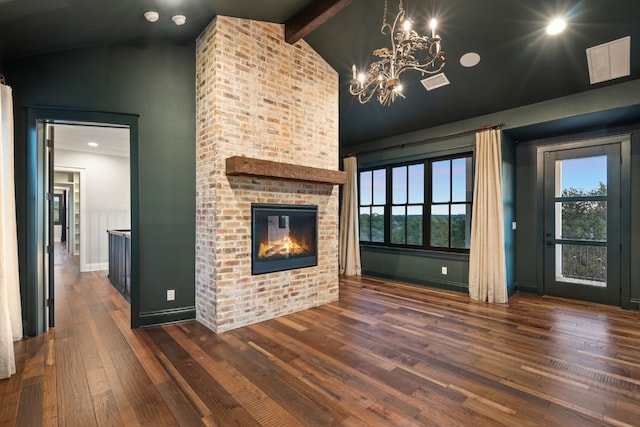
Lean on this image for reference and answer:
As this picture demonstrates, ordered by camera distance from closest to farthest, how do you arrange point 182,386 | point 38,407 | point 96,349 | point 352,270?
point 38,407 < point 182,386 < point 96,349 < point 352,270

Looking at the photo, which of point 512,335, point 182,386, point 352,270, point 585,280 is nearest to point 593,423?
point 512,335

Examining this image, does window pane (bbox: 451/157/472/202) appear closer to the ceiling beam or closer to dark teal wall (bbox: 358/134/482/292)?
dark teal wall (bbox: 358/134/482/292)

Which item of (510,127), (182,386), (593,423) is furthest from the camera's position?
(510,127)

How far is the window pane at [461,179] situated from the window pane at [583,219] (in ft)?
4.22

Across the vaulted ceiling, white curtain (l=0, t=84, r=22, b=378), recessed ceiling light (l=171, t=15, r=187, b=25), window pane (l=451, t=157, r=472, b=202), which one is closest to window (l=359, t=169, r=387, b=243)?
window pane (l=451, t=157, r=472, b=202)

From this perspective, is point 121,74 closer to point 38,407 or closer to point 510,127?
point 38,407

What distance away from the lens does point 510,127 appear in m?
4.45

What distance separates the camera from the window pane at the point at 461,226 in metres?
5.00

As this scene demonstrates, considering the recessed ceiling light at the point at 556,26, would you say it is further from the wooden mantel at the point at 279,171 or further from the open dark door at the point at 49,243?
the open dark door at the point at 49,243

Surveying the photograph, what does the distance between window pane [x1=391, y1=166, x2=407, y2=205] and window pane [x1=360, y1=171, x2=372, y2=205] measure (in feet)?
1.95

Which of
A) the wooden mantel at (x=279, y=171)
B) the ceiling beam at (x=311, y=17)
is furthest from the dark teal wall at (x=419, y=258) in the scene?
the ceiling beam at (x=311, y=17)

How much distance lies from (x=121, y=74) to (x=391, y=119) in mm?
3852

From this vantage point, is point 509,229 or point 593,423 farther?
point 509,229

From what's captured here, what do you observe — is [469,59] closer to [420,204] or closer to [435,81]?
[435,81]
